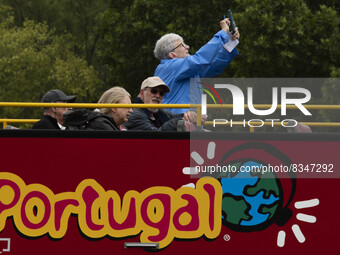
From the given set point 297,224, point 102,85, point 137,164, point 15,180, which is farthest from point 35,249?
point 102,85

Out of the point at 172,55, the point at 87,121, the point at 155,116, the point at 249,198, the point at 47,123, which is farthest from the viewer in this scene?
the point at 172,55

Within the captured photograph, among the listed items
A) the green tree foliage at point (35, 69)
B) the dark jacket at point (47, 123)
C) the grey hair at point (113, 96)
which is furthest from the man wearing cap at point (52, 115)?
the green tree foliage at point (35, 69)

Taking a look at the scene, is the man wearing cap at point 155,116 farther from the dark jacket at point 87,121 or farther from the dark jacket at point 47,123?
the dark jacket at point 47,123

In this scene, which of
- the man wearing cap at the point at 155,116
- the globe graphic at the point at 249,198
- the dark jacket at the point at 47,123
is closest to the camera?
the globe graphic at the point at 249,198

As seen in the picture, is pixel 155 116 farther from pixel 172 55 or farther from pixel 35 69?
pixel 35 69

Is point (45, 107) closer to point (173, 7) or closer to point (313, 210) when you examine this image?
point (313, 210)

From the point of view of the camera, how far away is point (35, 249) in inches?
227

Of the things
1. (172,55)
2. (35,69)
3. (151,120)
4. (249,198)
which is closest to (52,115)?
(151,120)

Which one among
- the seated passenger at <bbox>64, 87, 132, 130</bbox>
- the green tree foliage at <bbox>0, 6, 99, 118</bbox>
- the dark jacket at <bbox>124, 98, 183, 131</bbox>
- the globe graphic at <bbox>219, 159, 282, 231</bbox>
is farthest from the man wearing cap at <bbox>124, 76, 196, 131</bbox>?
the green tree foliage at <bbox>0, 6, 99, 118</bbox>

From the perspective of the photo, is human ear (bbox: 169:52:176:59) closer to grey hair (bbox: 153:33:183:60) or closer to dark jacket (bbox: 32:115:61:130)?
grey hair (bbox: 153:33:183:60)

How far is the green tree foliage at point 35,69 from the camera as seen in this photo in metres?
28.0

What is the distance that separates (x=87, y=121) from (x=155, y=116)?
0.56 m

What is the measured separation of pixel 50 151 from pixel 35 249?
0.70 metres

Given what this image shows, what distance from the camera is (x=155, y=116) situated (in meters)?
6.17
